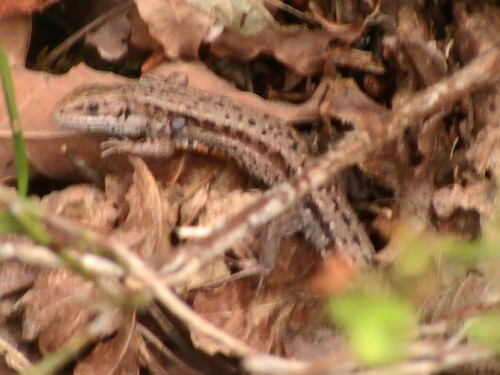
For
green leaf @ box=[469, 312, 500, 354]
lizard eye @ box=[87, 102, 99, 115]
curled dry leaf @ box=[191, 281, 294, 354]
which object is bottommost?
curled dry leaf @ box=[191, 281, 294, 354]

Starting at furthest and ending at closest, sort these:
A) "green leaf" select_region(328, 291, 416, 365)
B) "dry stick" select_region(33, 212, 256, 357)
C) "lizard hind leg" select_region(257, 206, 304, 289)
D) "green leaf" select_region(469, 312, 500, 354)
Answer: "lizard hind leg" select_region(257, 206, 304, 289), "dry stick" select_region(33, 212, 256, 357), "green leaf" select_region(469, 312, 500, 354), "green leaf" select_region(328, 291, 416, 365)

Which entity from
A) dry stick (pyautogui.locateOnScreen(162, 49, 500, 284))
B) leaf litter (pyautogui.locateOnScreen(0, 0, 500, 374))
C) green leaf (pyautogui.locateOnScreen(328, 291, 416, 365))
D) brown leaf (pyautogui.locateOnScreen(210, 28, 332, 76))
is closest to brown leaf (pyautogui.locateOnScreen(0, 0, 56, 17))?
leaf litter (pyautogui.locateOnScreen(0, 0, 500, 374))

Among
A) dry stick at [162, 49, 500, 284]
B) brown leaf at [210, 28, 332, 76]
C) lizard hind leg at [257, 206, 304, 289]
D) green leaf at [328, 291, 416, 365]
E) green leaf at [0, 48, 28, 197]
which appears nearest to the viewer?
green leaf at [328, 291, 416, 365]

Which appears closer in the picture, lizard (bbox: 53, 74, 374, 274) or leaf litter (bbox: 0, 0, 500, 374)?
leaf litter (bbox: 0, 0, 500, 374)

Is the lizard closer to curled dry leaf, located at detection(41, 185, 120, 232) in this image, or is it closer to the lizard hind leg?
the lizard hind leg

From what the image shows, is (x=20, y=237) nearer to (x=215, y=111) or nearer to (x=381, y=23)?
(x=215, y=111)

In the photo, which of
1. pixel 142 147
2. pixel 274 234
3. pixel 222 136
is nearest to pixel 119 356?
pixel 274 234

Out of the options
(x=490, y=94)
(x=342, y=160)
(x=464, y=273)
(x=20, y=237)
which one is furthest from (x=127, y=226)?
(x=490, y=94)

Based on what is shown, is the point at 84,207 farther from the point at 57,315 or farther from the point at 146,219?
the point at 57,315
